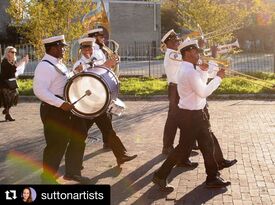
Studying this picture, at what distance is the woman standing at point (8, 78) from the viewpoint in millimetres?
10466

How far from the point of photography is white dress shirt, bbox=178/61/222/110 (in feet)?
17.9

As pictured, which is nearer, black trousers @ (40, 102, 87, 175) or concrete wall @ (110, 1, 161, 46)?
black trousers @ (40, 102, 87, 175)

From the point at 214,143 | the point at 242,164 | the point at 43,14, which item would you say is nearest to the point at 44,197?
the point at 214,143

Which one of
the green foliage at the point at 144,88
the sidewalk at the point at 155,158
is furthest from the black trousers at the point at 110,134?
the green foliage at the point at 144,88

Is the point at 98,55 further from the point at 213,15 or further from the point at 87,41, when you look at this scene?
the point at 213,15

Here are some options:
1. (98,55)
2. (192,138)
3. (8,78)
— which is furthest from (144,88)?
(192,138)

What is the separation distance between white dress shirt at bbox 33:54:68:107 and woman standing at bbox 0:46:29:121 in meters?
4.94

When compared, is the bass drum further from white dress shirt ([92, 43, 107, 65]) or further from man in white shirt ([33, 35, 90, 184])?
white dress shirt ([92, 43, 107, 65])

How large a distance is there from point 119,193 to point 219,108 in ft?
21.0

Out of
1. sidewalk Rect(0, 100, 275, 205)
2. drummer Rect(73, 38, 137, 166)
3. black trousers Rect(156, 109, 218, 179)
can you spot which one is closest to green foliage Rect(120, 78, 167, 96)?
sidewalk Rect(0, 100, 275, 205)

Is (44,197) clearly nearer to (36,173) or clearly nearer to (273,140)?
(36,173)

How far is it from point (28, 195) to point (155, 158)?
2.94 meters

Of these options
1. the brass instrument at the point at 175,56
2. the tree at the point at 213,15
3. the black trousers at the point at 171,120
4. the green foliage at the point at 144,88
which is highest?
the tree at the point at 213,15

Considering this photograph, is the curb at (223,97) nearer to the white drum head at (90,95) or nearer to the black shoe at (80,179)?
the black shoe at (80,179)
